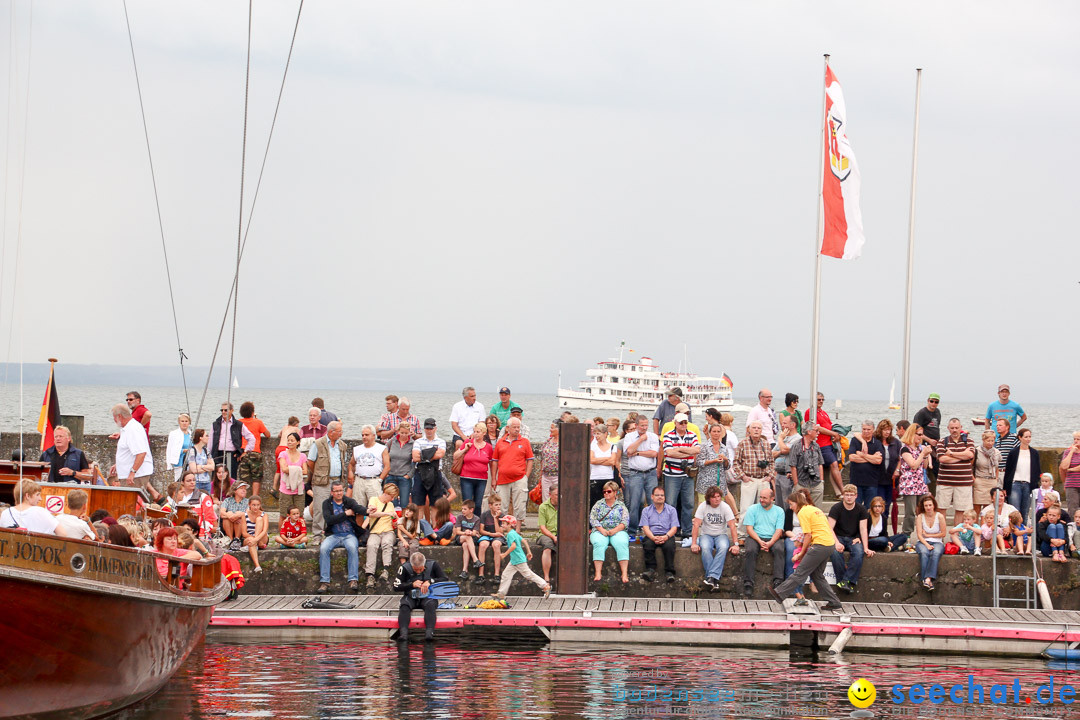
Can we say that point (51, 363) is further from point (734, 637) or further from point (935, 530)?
point (935, 530)

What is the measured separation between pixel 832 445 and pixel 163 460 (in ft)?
35.7

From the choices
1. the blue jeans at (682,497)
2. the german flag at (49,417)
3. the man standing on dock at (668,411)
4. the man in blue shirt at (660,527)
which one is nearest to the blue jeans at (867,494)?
the blue jeans at (682,497)

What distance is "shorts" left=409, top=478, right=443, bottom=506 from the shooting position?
1738 centimetres

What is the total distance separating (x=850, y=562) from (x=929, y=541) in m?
1.08

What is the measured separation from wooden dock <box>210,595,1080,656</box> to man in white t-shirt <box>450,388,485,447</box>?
298 cm

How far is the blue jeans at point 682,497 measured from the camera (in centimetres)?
1672

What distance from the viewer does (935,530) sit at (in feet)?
53.6

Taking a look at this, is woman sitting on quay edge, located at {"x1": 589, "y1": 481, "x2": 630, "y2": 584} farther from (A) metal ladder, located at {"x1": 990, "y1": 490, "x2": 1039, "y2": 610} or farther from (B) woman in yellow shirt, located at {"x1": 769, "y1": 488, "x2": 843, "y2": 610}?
(A) metal ladder, located at {"x1": 990, "y1": 490, "x2": 1039, "y2": 610}

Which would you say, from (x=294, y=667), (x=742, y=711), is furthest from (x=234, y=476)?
(x=742, y=711)

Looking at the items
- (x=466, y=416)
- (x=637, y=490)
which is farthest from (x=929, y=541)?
(x=466, y=416)

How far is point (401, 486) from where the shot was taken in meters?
17.2

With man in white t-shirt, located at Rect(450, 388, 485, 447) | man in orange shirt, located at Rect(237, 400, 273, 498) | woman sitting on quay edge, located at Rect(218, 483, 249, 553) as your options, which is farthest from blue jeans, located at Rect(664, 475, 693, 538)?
man in orange shirt, located at Rect(237, 400, 273, 498)

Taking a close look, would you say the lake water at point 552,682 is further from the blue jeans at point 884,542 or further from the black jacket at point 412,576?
the blue jeans at point 884,542

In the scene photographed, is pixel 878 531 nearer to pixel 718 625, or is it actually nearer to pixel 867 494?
pixel 867 494
